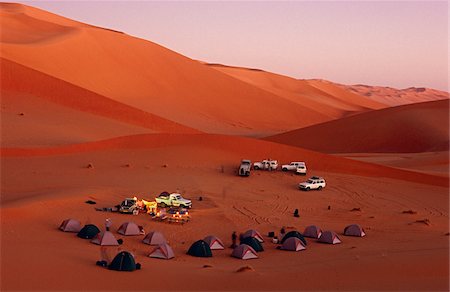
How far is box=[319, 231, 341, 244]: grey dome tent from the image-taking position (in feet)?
65.3

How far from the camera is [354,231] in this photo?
69.3 ft

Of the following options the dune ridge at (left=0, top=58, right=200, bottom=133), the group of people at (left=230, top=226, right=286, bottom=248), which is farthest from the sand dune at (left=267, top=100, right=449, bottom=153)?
the group of people at (left=230, top=226, right=286, bottom=248)

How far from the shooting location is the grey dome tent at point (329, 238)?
65.3 ft

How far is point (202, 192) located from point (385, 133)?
3417 cm

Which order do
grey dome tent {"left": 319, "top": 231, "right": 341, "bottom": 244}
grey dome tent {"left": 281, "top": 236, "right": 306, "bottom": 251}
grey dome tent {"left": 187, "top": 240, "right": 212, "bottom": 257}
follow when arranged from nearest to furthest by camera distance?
grey dome tent {"left": 187, "top": 240, "right": 212, "bottom": 257} < grey dome tent {"left": 281, "top": 236, "right": 306, "bottom": 251} < grey dome tent {"left": 319, "top": 231, "right": 341, "bottom": 244}

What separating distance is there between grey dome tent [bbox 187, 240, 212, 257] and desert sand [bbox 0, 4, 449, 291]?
1.30ft

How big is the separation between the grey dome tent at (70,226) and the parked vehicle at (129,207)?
313cm

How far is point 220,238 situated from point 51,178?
11.4 metres

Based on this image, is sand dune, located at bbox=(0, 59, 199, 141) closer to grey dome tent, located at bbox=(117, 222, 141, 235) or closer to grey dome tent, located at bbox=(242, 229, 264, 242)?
grey dome tent, located at bbox=(117, 222, 141, 235)

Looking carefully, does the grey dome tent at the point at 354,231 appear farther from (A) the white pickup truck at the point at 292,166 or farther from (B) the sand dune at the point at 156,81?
(B) the sand dune at the point at 156,81

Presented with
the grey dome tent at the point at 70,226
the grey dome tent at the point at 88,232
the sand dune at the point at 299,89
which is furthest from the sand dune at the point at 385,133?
the sand dune at the point at 299,89

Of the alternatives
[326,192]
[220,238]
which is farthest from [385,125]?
[220,238]

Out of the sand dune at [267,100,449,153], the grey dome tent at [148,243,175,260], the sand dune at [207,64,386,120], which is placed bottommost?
the grey dome tent at [148,243,175,260]

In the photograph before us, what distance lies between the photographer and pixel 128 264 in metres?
15.0
